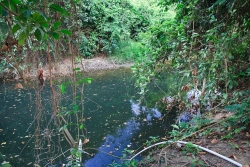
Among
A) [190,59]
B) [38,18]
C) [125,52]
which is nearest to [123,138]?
[190,59]

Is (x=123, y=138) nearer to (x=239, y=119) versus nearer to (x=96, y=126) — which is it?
(x=96, y=126)

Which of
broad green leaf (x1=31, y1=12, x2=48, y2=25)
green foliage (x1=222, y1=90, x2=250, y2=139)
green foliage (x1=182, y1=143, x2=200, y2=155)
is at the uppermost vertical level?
broad green leaf (x1=31, y1=12, x2=48, y2=25)

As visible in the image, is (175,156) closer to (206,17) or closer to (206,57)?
(206,57)

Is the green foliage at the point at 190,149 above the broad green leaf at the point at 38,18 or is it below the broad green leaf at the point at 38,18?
below

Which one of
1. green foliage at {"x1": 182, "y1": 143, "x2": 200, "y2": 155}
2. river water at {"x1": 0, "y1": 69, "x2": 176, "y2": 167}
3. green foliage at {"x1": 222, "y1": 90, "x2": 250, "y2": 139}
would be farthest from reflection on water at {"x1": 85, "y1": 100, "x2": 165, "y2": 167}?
green foliage at {"x1": 222, "y1": 90, "x2": 250, "y2": 139}

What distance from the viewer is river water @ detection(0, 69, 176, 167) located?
3.55 metres

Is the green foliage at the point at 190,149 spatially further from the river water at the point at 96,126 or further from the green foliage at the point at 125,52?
the green foliage at the point at 125,52

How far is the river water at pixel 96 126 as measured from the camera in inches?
140

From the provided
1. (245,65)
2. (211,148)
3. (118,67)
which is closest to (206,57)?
(245,65)

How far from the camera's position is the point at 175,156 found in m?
2.35

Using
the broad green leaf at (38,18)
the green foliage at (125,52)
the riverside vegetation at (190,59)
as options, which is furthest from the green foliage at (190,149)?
the green foliage at (125,52)

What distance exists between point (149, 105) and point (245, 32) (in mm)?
3281

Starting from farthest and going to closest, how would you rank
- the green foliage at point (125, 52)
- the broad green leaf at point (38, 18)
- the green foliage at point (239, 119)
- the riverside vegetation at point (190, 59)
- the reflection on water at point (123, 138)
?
1. the green foliage at point (125, 52)
2. the reflection on water at point (123, 138)
3. the green foliage at point (239, 119)
4. the riverside vegetation at point (190, 59)
5. the broad green leaf at point (38, 18)

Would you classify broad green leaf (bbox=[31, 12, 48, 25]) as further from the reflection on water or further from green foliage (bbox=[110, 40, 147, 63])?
green foliage (bbox=[110, 40, 147, 63])
